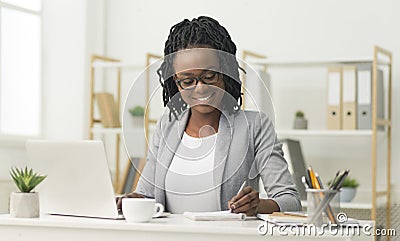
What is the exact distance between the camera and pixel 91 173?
193 cm

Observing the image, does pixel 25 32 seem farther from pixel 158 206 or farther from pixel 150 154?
pixel 158 206

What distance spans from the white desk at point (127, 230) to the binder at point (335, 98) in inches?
90.1

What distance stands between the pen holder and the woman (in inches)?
12.4

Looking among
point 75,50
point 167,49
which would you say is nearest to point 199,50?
point 167,49

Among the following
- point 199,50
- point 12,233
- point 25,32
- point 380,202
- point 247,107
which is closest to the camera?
point 12,233

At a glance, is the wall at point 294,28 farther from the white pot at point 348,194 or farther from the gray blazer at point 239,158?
→ the gray blazer at point 239,158

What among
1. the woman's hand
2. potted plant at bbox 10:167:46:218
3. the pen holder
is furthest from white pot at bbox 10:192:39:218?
the pen holder

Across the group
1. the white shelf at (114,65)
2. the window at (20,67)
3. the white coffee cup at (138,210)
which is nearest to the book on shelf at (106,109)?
the white shelf at (114,65)

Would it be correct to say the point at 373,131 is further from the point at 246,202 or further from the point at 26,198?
the point at 26,198

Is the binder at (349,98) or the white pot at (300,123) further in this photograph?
the white pot at (300,123)

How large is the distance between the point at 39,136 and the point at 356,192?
1.90m

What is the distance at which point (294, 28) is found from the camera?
442 cm

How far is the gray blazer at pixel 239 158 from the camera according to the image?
84.4 inches

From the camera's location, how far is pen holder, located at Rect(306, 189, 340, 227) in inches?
67.3
